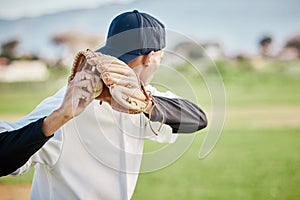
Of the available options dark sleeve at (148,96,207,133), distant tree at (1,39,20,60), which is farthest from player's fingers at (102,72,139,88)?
distant tree at (1,39,20,60)

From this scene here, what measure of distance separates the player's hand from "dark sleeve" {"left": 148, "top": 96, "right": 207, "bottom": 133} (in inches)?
8.8

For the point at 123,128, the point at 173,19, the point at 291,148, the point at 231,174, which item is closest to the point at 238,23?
the point at 173,19

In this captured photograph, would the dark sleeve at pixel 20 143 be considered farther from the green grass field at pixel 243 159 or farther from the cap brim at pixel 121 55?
the green grass field at pixel 243 159

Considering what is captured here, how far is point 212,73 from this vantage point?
226 centimetres

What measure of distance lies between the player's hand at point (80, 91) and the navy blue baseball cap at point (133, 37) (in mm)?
386

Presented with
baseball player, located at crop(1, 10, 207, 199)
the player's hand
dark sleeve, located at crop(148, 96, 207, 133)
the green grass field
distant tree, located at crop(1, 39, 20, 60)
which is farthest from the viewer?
distant tree, located at crop(1, 39, 20, 60)

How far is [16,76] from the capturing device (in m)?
17.0

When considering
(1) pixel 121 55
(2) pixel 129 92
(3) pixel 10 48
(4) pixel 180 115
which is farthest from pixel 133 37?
(3) pixel 10 48

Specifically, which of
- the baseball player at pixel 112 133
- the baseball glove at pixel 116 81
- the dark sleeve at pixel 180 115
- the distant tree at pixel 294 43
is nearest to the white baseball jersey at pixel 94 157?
the baseball player at pixel 112 133

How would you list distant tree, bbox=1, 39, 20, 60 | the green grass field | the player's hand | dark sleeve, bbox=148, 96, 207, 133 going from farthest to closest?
1. distant tree, bbox=1, 39, 20, 60
2. the green grass field
3. dark sleeve, bbox=148, 96, 207, 133
4. the player's hand

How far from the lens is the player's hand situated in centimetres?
127

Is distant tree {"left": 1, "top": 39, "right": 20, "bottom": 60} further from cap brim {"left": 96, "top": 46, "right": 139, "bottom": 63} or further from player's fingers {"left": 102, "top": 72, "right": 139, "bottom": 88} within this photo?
player's fingers {"left": 102, "top": 72, "right": 139, "bottom": 88}

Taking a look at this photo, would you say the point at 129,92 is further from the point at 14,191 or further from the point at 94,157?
the point at 14,191

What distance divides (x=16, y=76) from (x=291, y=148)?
11.3 metres
